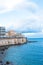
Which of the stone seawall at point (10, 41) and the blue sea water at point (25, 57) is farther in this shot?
the stone seawall at point (10, 41)

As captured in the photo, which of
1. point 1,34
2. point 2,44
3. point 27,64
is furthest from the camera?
point 1,34

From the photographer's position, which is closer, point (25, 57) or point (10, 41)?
point (25, 57)

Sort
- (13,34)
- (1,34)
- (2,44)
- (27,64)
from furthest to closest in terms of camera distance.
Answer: (13,34) < (1,34) < (2,44) < (27,64)

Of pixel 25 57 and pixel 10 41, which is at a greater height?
pixel 10 41

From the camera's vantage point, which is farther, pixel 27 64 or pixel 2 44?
pixel 2 44

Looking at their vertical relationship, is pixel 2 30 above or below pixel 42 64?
above

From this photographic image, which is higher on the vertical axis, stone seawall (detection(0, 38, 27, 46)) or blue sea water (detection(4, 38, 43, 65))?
stone seawall (detection(0, 38, 27, 46))

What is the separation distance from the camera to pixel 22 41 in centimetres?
5238

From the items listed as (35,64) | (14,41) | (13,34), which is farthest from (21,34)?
(35,64)

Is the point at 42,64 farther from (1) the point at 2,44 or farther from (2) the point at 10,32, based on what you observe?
(2) the point at 10,32

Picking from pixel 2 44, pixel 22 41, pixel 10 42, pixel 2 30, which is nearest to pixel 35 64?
pixel 2 44

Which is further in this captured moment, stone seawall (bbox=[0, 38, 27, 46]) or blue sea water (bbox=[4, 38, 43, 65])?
stone seawall (bbox=[0, 38, 27, 46])

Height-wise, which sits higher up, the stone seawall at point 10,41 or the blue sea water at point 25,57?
the stone seawall at point 10,41

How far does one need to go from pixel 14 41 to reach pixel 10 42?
1620 millimetres
